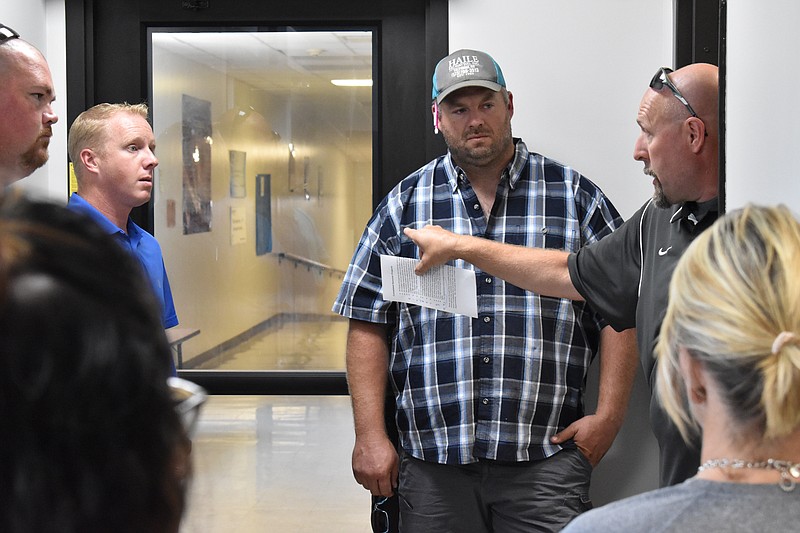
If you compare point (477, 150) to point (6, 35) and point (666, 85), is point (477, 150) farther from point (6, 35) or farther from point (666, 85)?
point (6, 35)

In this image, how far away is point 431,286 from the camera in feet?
8.33

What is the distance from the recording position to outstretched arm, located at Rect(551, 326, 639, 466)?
259 centimetres

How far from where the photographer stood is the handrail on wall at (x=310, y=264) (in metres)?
3.12

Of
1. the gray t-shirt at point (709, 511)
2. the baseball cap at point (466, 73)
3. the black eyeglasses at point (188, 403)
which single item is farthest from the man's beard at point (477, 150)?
the black eyeglasses at point (188, 403)

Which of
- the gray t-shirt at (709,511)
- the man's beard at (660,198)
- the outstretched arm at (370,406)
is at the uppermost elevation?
the man's beard at (660,198)

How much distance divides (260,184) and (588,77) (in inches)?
46.0

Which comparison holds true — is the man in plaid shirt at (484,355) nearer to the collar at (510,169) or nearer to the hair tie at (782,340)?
the collar at (510,169)

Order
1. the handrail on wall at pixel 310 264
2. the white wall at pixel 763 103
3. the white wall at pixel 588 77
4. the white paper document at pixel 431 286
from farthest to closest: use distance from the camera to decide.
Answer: the handrail on wall at pixel 310 264 < the white wall at pixel 588 77 < the white paper document at pixel 431 286 < the white wall at pixel 763 103

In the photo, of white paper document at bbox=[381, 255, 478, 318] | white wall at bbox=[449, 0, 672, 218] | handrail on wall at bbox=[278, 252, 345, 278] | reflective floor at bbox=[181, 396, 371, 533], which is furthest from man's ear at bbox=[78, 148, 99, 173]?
white wall at bbox=[449, 0, 672, 218]

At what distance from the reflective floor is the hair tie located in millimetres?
2302

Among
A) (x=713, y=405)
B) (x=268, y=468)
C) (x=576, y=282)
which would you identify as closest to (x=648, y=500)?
(x=713, y=405)

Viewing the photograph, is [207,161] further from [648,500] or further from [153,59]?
[648,500]

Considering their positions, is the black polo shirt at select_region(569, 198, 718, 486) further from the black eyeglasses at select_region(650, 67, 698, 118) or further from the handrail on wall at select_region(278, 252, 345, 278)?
the handrail on wall at select_region(278, 252, 345, 278)

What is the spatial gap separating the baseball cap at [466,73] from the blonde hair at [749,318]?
162cm
